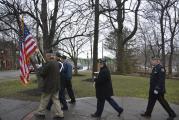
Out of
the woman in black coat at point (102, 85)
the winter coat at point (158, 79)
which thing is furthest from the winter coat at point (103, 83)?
the winter coat at point (158, 79)

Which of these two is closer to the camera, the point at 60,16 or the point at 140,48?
the point at 60,16

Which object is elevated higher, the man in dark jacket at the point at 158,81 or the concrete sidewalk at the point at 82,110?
the man in dark jacket at the point at 158,81

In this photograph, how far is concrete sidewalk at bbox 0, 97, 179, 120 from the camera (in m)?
9.97

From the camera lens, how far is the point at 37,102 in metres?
12.7

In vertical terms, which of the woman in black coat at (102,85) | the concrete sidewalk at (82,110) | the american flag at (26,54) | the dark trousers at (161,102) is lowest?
the concrete sidewalk at (82,110)

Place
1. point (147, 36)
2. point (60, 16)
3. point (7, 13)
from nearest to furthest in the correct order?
1. point (7, 13)
2. point (60, 16)
3. point (147, 36)

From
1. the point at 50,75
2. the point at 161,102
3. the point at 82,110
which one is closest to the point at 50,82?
the point at 50,75

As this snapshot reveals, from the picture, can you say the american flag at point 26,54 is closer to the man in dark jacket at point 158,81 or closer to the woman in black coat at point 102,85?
the woman in black coat at point 102,85

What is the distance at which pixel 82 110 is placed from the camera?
36.6 ft

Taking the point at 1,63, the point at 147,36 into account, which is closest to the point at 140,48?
the point at 147,36

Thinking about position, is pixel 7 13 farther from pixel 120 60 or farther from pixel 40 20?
pixel 120 60

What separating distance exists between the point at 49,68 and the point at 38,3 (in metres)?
9.66

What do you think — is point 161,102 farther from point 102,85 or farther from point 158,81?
point 102,85

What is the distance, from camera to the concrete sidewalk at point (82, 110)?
392 inches
